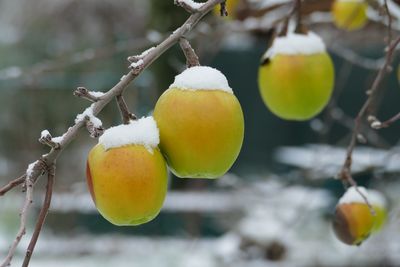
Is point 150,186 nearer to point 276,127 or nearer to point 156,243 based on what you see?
point 156,243

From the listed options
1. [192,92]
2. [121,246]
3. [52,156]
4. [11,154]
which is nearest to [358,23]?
[192,92]

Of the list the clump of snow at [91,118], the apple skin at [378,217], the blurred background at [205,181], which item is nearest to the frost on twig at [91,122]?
the clump of snow at [91,118]

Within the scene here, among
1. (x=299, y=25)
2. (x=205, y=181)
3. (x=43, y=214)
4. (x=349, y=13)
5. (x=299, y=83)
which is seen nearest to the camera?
(x=43, y=214)

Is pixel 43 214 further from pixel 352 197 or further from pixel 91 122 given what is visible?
pixel 352 197

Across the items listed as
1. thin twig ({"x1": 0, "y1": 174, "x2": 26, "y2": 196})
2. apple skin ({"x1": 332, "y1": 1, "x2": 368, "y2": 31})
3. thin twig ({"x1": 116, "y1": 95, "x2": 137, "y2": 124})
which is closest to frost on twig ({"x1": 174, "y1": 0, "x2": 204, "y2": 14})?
thin twig ({"x1": 116, "y1": 95, "x2": 137, "y2": 124})

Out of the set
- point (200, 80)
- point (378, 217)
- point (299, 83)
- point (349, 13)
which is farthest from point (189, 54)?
point (349, 13)

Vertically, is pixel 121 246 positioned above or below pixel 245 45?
below

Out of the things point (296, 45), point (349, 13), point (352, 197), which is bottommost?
point (352, 197)
